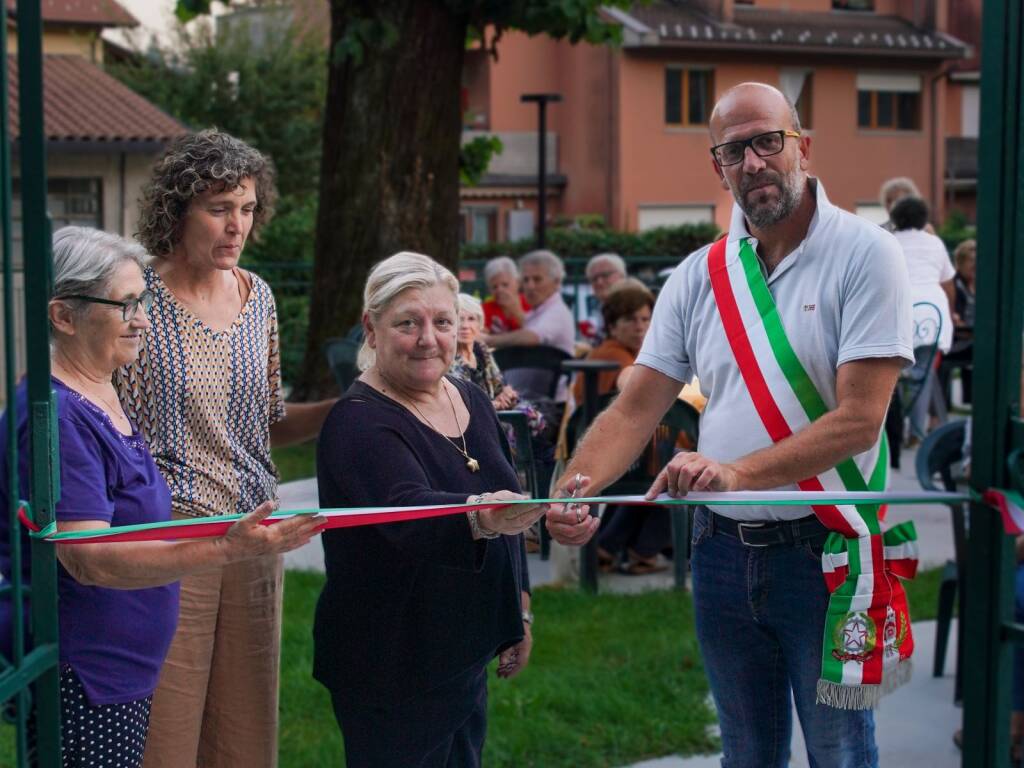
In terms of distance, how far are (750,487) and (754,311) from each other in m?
0.42

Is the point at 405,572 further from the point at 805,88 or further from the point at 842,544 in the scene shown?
the point at 805,88

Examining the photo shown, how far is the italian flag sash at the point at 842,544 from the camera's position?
9.52 feet

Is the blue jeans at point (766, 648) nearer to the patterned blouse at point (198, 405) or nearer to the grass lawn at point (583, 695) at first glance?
the patterned blouse at point (198, 405)

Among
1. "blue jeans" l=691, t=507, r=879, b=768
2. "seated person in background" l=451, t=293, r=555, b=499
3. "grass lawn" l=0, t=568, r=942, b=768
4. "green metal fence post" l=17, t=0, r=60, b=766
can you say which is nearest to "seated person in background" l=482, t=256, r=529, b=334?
"grass lawn" l=0, t=568, r=942, b=768

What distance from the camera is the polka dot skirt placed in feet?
8.93

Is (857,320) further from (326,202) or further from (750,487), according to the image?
(326,202)

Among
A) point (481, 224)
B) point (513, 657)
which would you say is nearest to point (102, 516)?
point (513, 657)

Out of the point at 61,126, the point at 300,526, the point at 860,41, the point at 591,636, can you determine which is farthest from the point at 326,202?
the point at 860,41

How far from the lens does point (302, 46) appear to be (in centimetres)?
3400

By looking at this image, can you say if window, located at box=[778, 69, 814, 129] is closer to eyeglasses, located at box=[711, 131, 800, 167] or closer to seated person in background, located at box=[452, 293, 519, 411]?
seated person in background, located at box=[452, 293, 519, 411]

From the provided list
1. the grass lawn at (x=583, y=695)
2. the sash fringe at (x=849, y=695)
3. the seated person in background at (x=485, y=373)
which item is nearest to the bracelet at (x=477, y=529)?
the sash fringe at (x=849, y=695)

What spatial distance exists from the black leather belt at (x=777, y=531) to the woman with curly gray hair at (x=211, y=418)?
1.14 m

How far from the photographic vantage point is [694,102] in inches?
1479

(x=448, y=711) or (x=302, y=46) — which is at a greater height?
(x=302, y=46)
